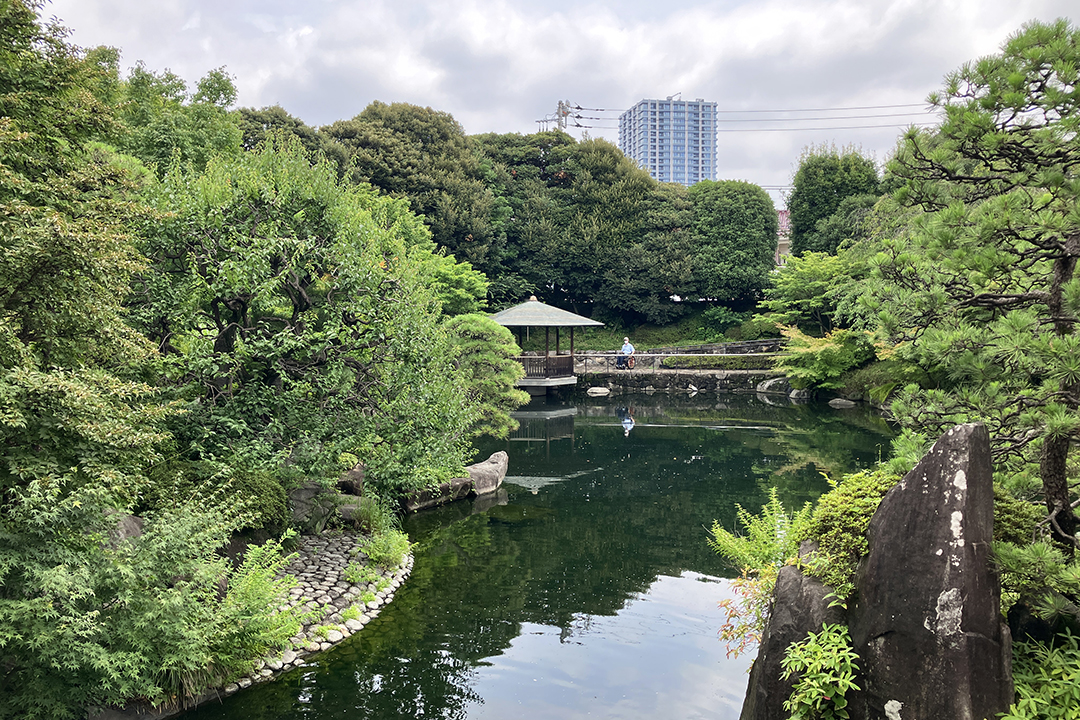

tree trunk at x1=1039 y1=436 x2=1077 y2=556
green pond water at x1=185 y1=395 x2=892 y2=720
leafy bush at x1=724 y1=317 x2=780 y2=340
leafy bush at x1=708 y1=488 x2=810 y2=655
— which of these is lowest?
green pond water at x1=185 y1=395 x2=892 y2=720

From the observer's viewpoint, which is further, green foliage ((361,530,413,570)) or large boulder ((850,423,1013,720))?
green foliage ((361,530,413,570))

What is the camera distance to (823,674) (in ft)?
11.2

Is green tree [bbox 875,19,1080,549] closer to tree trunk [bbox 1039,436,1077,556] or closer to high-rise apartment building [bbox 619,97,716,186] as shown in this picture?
tree trunk [bbox 1039,436,1077,556]

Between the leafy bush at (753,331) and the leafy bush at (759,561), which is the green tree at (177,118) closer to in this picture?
the leafy bush at (759,561)

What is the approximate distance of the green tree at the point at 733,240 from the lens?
Answer: 30641 millimetres

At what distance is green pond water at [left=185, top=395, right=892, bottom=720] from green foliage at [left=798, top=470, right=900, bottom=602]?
1.94 metres

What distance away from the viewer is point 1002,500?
3.83m

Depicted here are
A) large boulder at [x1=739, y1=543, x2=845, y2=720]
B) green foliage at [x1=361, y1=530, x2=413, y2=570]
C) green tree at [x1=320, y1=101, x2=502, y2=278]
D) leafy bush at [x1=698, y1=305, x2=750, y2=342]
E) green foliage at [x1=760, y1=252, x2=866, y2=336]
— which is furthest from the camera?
leafy bush at [x1=698, y1=305, x2=750, y2=342]

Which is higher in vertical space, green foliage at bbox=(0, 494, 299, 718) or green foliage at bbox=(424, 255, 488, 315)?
green foliage at bbox=(424, 255, 488, 315)

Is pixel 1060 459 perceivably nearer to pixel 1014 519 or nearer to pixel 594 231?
pixel 1014 519

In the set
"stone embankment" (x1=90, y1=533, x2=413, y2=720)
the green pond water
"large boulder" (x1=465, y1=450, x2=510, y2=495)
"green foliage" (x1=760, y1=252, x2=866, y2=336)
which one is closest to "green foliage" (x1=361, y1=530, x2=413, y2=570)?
"stone embankment" (x1=90, y1=533, x2=413, y2=720)

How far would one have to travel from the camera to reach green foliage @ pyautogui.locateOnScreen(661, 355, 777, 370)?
27.0 meters

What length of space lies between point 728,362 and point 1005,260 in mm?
24041

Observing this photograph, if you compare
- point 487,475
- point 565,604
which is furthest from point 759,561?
point 487,475
